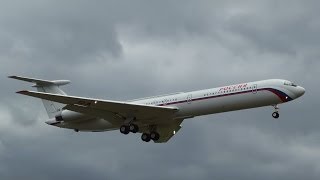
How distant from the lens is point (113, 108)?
57.3 m

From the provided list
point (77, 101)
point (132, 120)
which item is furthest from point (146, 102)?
point (77, 101)

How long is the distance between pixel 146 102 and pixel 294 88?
1173cm

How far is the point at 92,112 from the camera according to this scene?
5850 centimetres

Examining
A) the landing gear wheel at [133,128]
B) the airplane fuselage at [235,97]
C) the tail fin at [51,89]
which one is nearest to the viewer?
the airplane fuselage at [235,97]

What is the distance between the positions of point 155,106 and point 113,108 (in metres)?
3.46

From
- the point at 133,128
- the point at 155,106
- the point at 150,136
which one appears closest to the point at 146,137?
the point at 150,136

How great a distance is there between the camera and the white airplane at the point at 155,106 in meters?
53.9

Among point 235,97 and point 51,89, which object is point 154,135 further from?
point 235,97

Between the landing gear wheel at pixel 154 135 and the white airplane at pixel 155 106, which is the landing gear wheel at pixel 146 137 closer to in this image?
the white airplane at pixel 155 106

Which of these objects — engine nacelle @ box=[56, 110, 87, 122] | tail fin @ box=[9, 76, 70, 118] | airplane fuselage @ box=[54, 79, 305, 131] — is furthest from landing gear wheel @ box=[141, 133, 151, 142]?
tail fin @ box=[9, 76, 70, 118]

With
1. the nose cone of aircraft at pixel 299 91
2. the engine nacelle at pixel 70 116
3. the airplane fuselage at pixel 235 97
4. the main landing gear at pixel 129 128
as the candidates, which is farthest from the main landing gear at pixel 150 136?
the nose cone of aircraft at pixel 299 91

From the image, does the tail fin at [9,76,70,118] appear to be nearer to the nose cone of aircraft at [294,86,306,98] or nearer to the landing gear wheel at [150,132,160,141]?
the landing gear wheel at [150,132,160,141]

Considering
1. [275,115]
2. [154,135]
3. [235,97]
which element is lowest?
[275,115]

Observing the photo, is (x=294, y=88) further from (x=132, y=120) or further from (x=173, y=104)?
(x=132, y=120)
